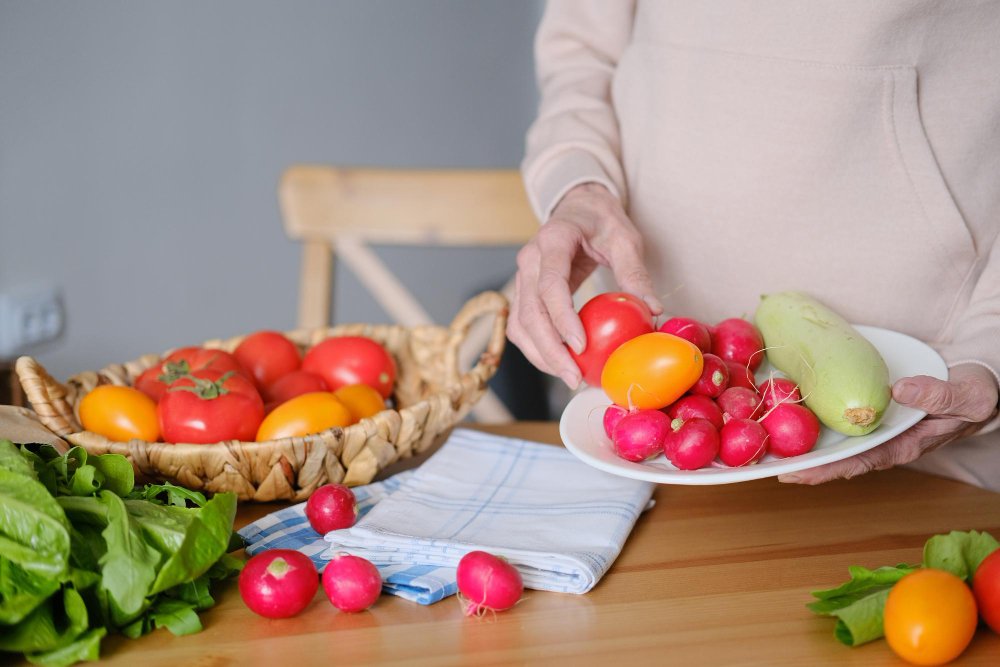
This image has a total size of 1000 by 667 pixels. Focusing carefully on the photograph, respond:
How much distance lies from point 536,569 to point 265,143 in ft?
6.74

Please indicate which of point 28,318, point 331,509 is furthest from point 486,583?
point 28,318

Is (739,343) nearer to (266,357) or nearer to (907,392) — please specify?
(907,392)

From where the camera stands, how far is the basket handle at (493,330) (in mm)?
1284

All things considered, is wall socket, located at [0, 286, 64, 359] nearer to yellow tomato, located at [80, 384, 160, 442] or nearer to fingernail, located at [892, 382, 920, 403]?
yellow tomato, located at [80, 384, 160, 442]

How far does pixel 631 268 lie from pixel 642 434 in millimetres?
288

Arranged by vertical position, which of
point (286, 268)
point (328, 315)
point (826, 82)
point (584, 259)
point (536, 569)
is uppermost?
point (826, 82)

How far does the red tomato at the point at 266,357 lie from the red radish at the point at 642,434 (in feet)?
1.82

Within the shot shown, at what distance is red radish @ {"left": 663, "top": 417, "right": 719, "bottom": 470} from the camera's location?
904 mm

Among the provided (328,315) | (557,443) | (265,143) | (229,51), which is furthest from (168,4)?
(557,443)

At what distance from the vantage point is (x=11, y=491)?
2.57 feet

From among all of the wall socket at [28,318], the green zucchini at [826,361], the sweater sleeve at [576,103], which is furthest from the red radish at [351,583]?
the wall socket at [28,318]

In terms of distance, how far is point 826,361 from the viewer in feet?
3.23

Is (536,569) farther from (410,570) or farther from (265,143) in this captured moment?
(265,143)

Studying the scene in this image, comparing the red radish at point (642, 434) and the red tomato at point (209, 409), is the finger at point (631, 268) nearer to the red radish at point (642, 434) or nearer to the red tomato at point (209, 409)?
the red radish at point (642, 434)
